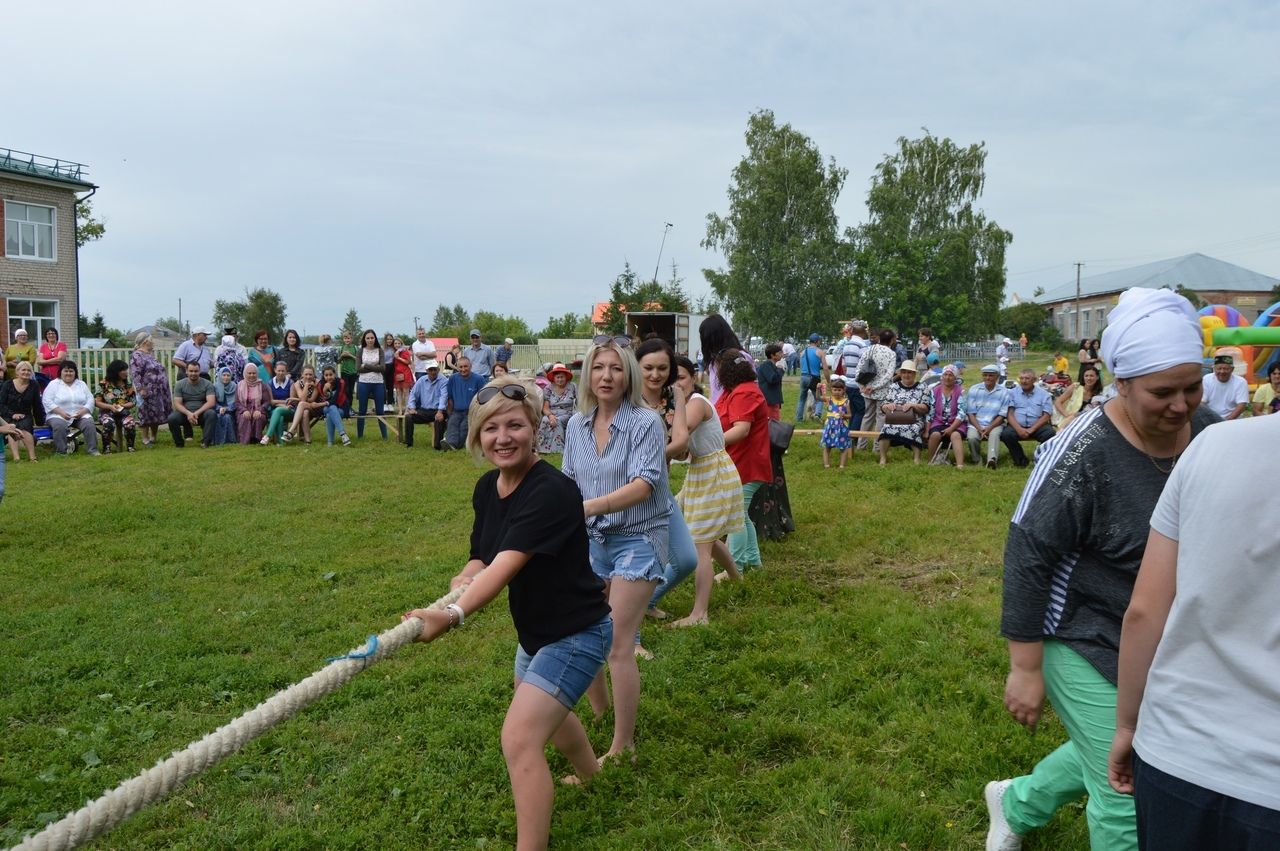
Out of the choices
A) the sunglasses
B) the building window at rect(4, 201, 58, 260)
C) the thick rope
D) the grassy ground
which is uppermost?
the building window at rect(4, 201, 58, 260)

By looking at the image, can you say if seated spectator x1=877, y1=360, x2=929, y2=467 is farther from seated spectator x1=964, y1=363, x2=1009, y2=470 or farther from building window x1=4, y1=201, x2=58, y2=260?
building window x1=4, y1=201, x2=58, y2=260

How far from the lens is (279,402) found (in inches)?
660

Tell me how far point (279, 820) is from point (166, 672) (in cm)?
214

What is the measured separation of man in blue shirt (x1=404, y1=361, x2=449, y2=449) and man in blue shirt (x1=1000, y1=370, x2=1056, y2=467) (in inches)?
349

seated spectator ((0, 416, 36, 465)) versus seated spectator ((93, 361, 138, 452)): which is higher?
seated spectator ((93, 361, 138, 452))

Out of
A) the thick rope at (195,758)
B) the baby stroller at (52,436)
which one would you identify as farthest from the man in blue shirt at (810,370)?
the thick rope at (195,758)

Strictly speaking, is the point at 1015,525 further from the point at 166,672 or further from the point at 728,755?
the point at 166,672

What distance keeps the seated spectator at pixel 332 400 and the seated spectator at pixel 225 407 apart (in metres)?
1.51

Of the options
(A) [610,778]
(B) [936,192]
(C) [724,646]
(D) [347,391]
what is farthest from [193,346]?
(B) [936,192]

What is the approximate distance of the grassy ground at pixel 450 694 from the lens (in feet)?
13.3

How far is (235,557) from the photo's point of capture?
8594mm

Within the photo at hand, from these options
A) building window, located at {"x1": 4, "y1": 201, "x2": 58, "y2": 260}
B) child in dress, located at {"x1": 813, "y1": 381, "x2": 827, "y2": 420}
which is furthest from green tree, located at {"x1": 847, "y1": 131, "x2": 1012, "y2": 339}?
building window, located at {"x1": 4, "y1": 201, "x2": 58, "y2": 260}

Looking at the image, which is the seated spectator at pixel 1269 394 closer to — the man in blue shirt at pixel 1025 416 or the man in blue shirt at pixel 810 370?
the man in blue shirt at pixel 1025 416

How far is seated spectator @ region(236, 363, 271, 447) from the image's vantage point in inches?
647
